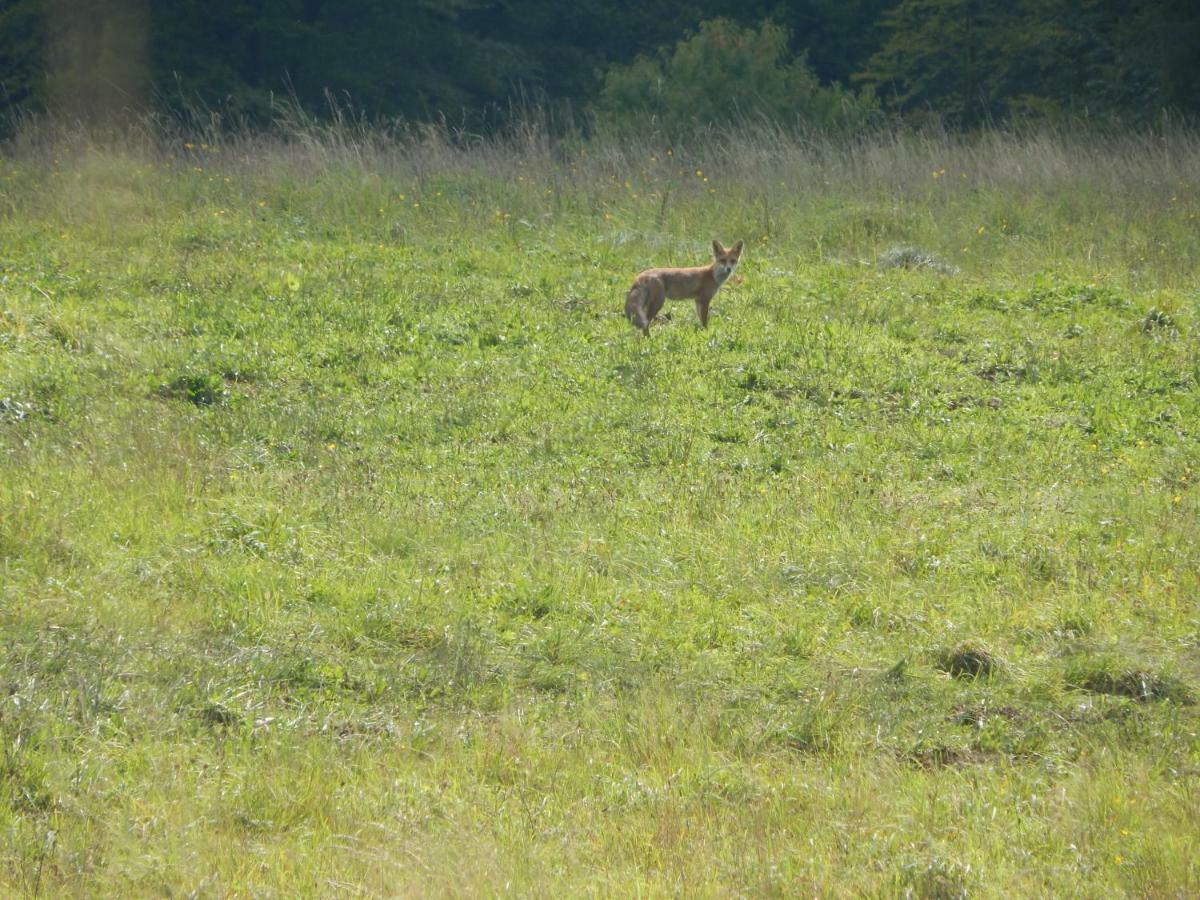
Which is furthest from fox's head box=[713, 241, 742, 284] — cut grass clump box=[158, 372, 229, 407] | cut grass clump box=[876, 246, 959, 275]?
cut grass clump box=[158, 372, 229, 407]

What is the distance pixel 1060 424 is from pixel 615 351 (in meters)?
3.63

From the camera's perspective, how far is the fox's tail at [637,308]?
1216 centimetres

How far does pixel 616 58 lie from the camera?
→ 35.5 m

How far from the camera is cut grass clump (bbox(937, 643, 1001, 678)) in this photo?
245 inches

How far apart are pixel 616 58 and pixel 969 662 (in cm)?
3123

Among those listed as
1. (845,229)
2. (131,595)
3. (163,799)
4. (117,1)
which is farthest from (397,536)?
(117,1)

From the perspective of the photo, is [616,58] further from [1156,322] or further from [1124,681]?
[1124,681]

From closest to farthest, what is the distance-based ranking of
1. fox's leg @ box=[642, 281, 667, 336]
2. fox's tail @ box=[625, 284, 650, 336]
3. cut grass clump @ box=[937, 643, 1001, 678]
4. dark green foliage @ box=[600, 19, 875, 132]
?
cut grass clump @ box=[937, 643, 1001, 678] → fox's tail @ box=[625, 284, 650, 336] → fox's leg @ box=[642, 281, 667, 336] → dark green foliage @ box=[600, 19, 875, 132]

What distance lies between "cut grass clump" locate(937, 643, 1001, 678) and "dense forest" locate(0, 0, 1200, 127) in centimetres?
2080

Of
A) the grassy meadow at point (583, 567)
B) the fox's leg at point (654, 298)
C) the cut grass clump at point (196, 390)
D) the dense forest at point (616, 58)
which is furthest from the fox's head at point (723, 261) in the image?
the dense forest at point (616, 58)

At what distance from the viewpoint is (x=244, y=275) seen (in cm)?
1333

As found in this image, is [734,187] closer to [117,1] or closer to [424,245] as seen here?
[424,245]

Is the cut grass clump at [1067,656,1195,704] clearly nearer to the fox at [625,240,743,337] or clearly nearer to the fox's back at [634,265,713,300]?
the fox at [625,240,743,337]

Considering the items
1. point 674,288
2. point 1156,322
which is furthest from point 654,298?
point 1156,322
